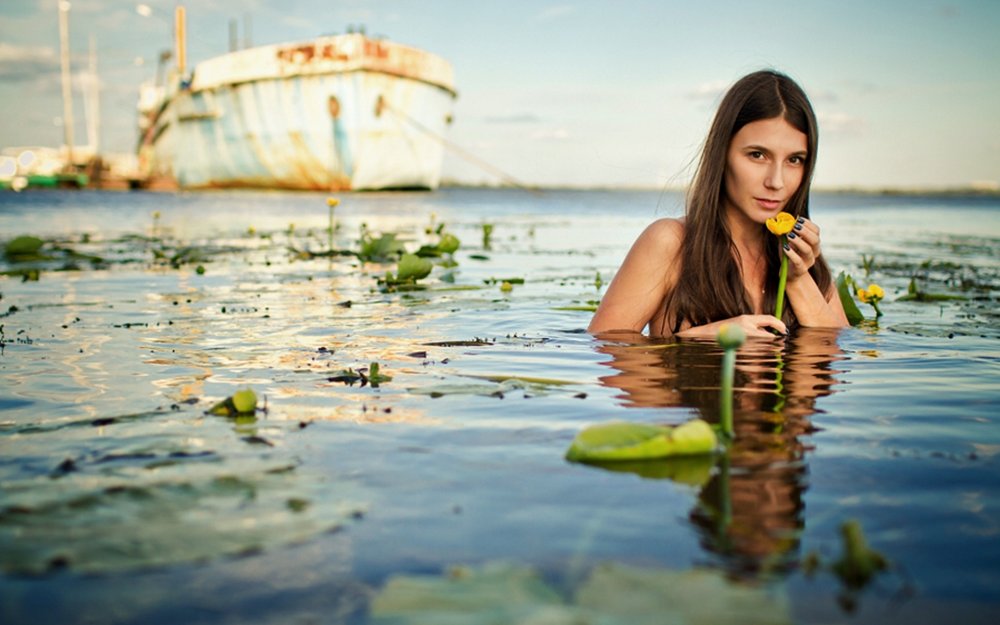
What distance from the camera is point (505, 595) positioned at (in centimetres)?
107

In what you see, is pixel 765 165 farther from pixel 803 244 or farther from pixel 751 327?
pixel 751 327

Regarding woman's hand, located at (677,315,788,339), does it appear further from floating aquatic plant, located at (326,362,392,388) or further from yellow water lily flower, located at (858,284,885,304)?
floating aquatic plant, located at (326,362,392,388)

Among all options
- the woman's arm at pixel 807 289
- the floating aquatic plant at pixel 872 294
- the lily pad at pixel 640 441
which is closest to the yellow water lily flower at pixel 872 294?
the floating aquatic plant at pixel 872 294

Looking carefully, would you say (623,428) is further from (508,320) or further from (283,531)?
(508,320)

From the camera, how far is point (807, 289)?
3510mm

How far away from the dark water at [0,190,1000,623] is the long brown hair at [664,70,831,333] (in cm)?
22

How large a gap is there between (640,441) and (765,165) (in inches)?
74.7

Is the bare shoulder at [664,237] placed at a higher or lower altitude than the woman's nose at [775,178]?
lower

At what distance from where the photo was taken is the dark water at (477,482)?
1077 mm

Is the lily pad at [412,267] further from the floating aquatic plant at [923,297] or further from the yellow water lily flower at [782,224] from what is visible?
the floating aquatic plant at [923,297]

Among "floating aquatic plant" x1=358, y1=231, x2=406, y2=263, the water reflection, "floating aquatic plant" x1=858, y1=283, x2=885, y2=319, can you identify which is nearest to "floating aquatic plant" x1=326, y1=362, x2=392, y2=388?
the water reflection

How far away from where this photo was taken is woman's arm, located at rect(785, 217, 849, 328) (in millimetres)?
3082

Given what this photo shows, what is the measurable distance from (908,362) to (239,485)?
99.8 inches

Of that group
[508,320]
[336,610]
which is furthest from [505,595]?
[508,320]
